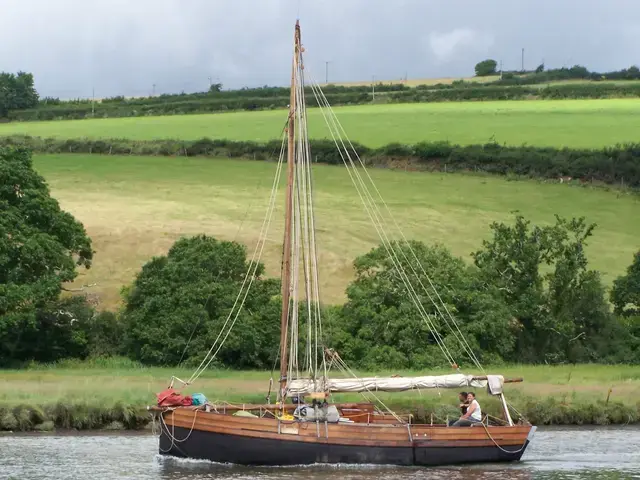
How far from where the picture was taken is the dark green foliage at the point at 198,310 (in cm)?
6100

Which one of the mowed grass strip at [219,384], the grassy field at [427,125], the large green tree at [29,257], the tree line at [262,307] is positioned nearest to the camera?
the mowed grass strip at [219,384]

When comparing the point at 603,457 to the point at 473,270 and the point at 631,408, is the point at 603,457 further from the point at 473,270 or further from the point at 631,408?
the point at 473,270

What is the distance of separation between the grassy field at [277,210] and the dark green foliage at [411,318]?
781cm

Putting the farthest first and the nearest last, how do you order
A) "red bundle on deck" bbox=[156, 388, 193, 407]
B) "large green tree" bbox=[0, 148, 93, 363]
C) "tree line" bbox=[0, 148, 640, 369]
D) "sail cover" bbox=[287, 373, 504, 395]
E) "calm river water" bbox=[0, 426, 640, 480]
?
"tree line" bbox=[0, 148, 640, 369] → "large green tree" bbox=[0, 148, 93, 363] → "sail cover" bbox=[287, 373, 504, 395] → "red bundle on deck" bbox=[156, 388, 193, 407] → "calm river water" bbox=[0, 426, 640, 480]

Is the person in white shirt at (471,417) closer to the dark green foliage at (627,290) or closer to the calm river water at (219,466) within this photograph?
the calm river water at (219,466)

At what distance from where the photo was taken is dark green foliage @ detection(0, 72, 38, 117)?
15725 cm

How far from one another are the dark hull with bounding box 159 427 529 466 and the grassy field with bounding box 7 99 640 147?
75.1 metres

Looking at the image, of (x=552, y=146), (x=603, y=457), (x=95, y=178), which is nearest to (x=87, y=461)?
(x=603, y=457)

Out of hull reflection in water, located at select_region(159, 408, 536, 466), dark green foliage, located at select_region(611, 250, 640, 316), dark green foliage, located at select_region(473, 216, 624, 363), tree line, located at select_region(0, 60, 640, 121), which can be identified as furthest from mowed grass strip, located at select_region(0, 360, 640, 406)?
tree line, located at select_region(0, 60, 640, 121)

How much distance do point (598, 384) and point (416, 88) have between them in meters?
113

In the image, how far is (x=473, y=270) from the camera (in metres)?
68.9

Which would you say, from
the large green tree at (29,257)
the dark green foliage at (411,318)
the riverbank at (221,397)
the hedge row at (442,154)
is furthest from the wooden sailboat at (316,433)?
the hedge row at (442,154)

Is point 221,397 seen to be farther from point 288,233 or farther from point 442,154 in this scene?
point 442,154

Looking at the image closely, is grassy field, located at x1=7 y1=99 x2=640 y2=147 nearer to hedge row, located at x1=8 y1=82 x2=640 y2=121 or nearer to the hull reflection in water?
hedge row, located at x1=8 y1=82 x2=640 y2=121
